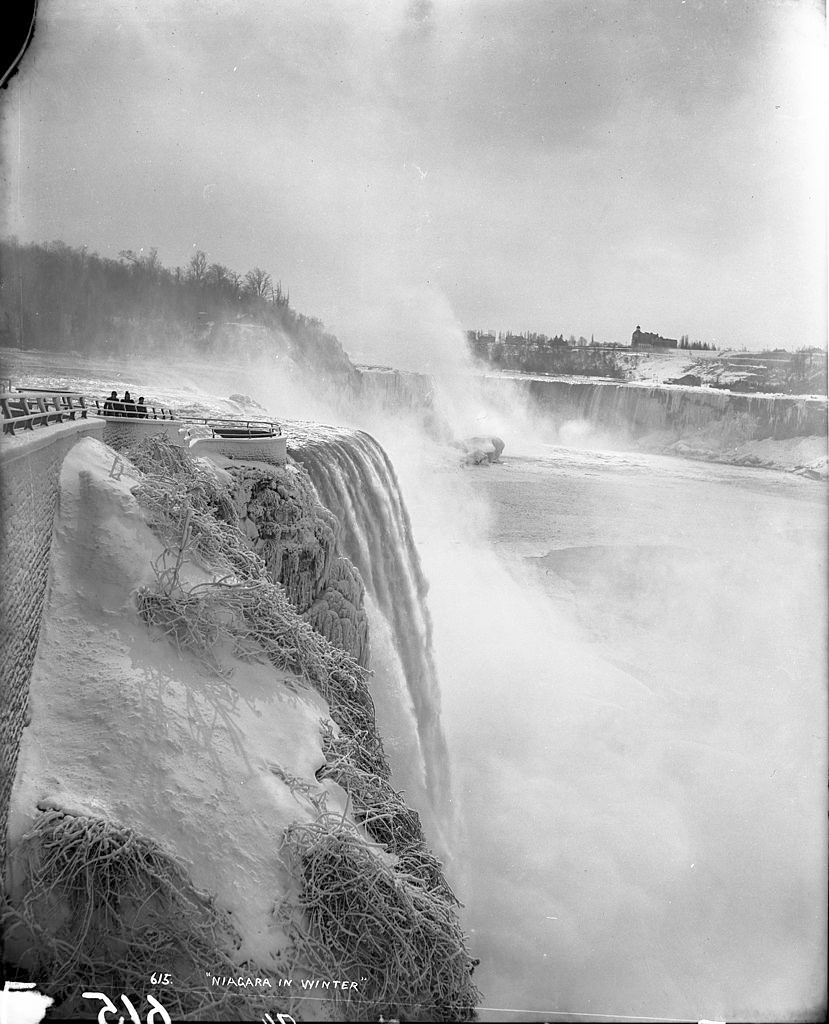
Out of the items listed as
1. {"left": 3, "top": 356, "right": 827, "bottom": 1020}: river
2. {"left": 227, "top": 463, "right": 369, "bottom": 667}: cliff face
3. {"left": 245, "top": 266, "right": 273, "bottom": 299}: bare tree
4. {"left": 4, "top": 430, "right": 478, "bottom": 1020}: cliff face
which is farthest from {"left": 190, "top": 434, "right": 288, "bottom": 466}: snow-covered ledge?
{"left": 4, "top": 430, "right": 478, "bottom": 1020}: cliff face

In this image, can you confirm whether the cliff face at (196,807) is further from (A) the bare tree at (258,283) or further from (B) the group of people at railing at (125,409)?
(A) the bare tree at (258,283)

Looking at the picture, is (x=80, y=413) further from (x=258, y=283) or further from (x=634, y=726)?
(x=634, y=726)

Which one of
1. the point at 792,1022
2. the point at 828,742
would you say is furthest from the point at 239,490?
the point at 792,1022

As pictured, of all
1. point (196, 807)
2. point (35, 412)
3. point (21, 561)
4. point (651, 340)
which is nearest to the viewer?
point (196, 807)

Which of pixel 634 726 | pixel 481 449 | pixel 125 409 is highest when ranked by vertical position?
pixel 125 409

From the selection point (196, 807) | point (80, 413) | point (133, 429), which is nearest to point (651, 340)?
point (133, 429)
